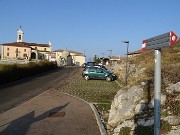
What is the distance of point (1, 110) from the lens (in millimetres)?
14430

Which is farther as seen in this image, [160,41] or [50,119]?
[50,119]

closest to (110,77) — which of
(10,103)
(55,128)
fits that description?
(10,103)

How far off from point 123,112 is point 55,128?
2594mm

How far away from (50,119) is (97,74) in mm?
21608

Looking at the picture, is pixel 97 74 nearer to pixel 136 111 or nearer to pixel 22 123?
pixel 22 123

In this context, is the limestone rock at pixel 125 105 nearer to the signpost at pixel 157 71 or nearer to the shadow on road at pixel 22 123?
the shadow on road at pixel 22 123

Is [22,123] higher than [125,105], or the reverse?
[125,105]

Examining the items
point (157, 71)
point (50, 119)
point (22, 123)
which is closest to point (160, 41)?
point (157, 71)

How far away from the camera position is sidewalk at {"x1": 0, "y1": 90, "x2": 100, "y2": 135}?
410 inches

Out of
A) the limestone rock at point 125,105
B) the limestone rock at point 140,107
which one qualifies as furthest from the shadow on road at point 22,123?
the limestone rock at point 140,107

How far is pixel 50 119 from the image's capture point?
12.3m

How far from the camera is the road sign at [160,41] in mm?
4213

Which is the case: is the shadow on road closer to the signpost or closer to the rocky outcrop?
the rocky outcrop

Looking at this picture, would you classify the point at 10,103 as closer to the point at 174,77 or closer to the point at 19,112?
the point at 19,112
